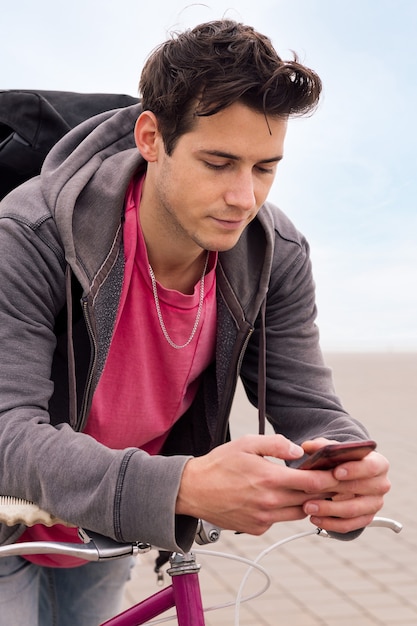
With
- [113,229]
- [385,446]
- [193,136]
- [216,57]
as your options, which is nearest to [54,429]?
[113,229]

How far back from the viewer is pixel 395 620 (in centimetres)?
429

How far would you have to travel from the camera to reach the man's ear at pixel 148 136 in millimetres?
2324

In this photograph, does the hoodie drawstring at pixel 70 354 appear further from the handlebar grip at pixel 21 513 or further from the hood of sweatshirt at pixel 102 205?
the handlebar grip at pixel 21 513

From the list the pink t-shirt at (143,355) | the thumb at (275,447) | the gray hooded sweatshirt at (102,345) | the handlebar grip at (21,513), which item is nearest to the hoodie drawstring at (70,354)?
the gray hooded sweatshirt at (102,345)

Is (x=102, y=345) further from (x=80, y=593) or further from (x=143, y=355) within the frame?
(x=80, y=593)

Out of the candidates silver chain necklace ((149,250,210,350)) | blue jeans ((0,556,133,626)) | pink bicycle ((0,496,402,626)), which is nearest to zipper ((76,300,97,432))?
silver chain necklace ((149,250,210,350))

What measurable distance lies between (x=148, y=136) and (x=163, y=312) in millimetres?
424

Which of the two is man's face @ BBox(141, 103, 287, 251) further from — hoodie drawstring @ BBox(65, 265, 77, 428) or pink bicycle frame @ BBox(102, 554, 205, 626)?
pink bicycle frame @ BBox(102, 554, 205, 626)

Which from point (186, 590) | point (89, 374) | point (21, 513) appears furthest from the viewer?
point (89, 374)

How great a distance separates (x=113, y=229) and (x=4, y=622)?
96 centimetres

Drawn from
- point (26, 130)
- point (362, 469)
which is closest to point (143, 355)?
point (26, 130)

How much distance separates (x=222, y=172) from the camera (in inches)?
82.7

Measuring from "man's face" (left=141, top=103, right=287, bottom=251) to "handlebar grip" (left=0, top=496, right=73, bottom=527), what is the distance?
2.37ft

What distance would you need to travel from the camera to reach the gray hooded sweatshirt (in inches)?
68.6
